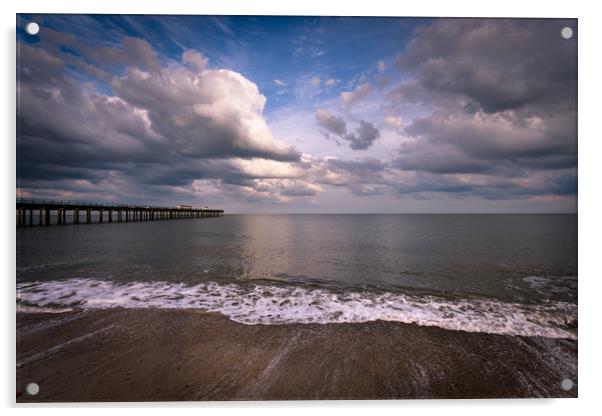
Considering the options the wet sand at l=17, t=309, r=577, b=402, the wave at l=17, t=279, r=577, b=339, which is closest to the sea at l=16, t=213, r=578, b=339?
the wave at l=17, t=279, r=577, b=339

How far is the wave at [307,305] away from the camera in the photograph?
15.4ft

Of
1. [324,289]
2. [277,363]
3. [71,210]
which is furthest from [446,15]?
[71,210]

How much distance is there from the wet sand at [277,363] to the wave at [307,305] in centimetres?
45

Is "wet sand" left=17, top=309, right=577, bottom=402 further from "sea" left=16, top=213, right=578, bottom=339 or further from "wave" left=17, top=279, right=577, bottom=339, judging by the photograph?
"sea" left=16, top=213, right=578, bottom=339

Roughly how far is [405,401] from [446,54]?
588 centimetres

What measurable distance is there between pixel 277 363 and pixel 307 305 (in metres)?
2.34

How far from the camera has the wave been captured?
470cm

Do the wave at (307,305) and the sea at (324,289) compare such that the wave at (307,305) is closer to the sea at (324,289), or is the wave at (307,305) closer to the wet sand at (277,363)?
the sea at (324,289)

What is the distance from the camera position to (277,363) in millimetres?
3318

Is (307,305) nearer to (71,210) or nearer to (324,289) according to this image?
(324,289)

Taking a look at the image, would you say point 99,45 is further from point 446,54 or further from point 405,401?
point 405,401

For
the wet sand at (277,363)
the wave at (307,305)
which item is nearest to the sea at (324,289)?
the wave at (307,305)

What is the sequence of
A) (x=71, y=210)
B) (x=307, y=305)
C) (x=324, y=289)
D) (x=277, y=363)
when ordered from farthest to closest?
(x=71, y=210) < (x=324, y=289) < (x=307, y=305) < (x=277, y=363)
